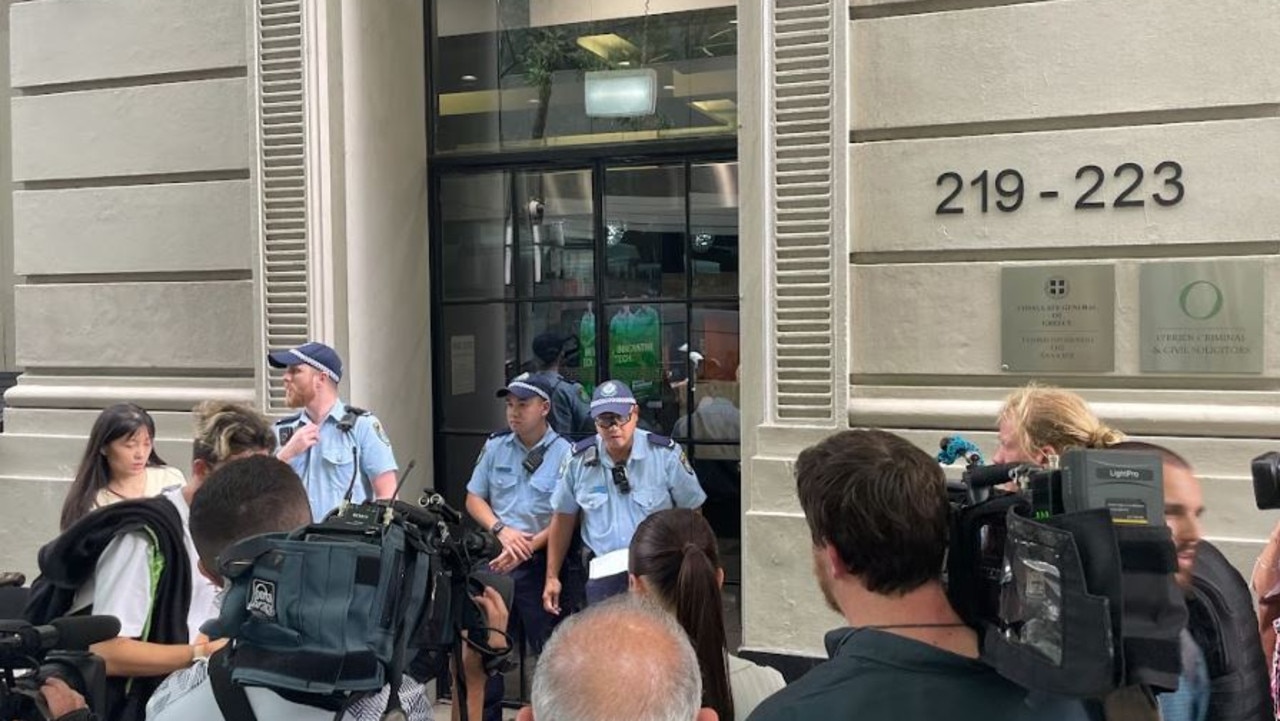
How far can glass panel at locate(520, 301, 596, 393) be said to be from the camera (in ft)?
22.1

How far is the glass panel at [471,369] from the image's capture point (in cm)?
712

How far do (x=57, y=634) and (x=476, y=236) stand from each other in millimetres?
4948

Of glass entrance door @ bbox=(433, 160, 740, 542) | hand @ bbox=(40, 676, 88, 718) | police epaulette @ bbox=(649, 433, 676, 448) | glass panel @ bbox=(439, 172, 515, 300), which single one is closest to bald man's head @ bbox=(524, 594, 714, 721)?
hand @ bbox=(40, 676, 88, 718)

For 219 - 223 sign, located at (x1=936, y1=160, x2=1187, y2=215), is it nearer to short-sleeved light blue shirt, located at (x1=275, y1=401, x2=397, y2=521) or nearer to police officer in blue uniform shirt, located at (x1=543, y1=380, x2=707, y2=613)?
police officer in blue uniform shirt, located at (x1=543, y1=380, x2=707, y2=613)

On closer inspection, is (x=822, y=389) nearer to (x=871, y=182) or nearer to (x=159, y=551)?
(x=871, y=182)

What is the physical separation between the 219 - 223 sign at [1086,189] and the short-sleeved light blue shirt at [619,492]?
71.6 inches

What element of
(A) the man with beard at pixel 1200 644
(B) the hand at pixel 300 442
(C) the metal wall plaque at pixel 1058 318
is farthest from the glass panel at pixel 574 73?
(A) the man with beard at pixel 1200 644

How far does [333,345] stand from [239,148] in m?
1.38

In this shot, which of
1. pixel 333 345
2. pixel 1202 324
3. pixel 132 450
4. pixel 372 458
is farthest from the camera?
pixel 333 345

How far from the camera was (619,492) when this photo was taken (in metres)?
5.20

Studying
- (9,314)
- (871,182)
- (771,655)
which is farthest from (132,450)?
(9,314)

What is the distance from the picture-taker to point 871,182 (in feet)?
17.8

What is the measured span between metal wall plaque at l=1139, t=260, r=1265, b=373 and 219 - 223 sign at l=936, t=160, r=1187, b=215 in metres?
0.33

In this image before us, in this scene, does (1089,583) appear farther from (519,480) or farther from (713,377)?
(713,377)
